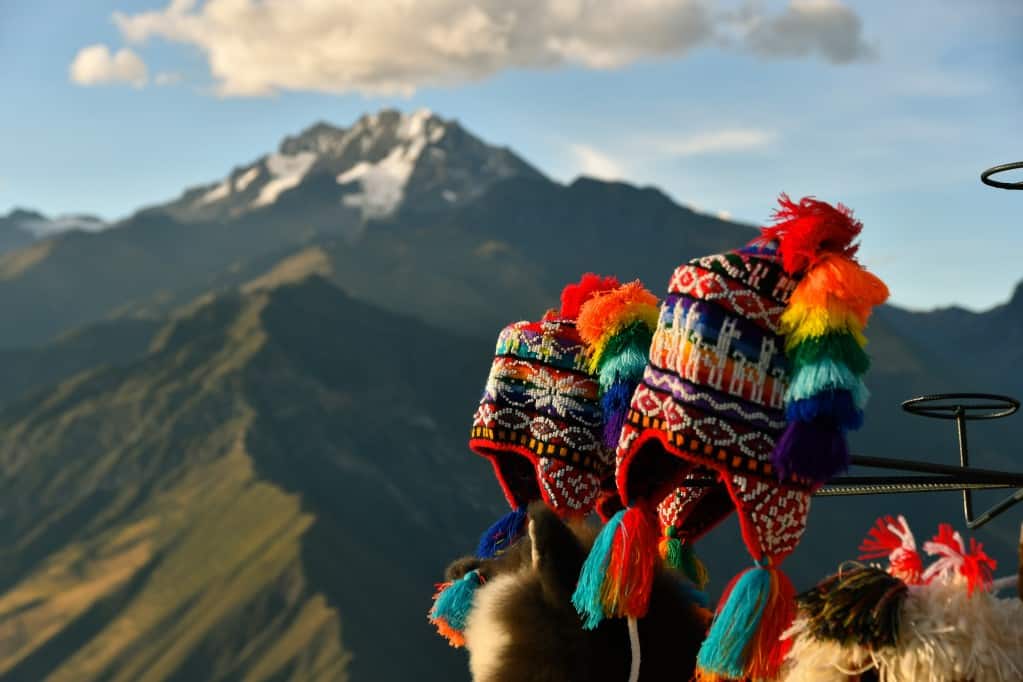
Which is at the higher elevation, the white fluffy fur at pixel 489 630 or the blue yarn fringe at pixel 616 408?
the blue yarn fringe at pixel 616 408

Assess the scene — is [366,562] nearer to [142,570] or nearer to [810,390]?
[142,570]

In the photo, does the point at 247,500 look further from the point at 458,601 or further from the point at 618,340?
the point at 618,340

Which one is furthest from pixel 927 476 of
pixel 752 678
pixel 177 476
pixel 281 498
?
pixel 177 476

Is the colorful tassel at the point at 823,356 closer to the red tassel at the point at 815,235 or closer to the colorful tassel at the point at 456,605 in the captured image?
the red tassel at the point at 815,235

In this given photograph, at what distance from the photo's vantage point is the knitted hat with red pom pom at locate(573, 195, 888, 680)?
3.69 meters

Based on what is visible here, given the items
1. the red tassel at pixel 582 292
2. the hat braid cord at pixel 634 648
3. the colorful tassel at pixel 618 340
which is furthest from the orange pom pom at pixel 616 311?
the hat braid cord at pixel 634 648

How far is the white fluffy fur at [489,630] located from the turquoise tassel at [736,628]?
64cm

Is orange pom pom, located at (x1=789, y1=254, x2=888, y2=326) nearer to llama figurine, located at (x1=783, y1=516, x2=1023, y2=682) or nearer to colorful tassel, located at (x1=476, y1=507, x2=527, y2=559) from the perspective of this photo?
llama figurine, located at (x1=783, y1=516, x2=1023, y2=682)

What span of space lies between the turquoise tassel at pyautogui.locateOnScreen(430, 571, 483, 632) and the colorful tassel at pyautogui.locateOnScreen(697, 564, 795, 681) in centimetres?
125

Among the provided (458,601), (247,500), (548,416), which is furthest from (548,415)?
(247,500)

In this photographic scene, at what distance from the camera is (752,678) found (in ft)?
12.0

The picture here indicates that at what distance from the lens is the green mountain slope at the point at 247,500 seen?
11600cm

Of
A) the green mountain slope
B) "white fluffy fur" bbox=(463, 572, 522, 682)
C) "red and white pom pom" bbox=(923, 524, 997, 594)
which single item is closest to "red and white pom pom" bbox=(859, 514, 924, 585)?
"red and white pom pom" bbox=(923, 524, 997, 594)

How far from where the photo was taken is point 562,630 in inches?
155
